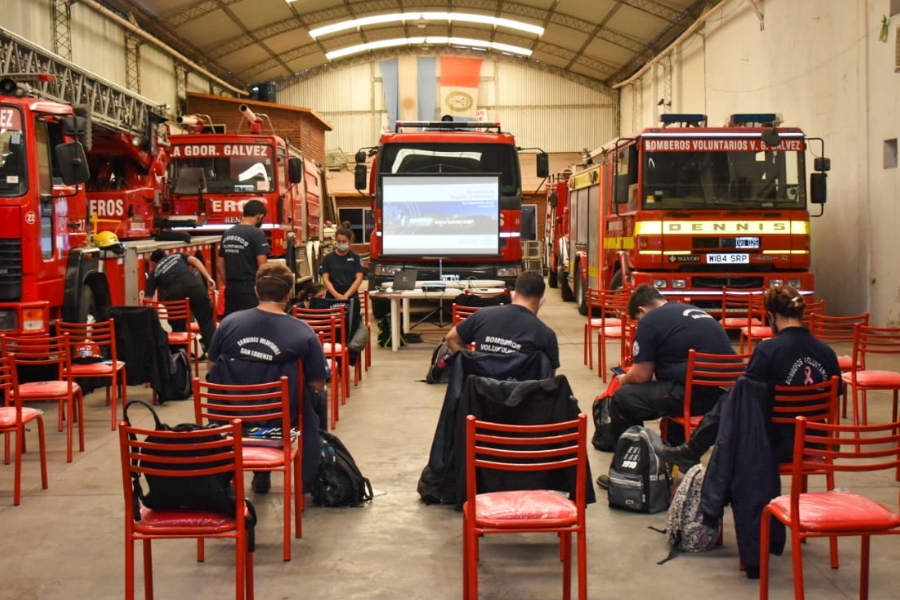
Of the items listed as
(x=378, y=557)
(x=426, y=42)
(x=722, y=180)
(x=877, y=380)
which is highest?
(x=426, y=42)

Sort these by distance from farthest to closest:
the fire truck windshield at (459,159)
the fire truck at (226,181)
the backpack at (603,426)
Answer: the fire truck at (226,181)
the fire truck windshield at (459,159)
the backpack at (603,426)

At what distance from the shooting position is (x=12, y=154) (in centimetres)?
913

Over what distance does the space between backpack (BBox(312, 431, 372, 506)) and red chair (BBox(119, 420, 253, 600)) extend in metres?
1.82

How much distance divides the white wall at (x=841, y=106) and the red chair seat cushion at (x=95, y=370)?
10155 mm

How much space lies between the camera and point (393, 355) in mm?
12625

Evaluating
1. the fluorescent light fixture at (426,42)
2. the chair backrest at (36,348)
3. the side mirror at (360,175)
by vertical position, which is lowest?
the chair backrest at (36,348)

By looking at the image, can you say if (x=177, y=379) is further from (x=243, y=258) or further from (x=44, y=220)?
(x=44, y=220)

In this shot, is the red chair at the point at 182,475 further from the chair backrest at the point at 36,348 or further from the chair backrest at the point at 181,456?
the chair backrest at the point at 36,348

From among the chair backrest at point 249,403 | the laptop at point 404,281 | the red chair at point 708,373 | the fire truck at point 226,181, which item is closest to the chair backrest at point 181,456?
the chair backrest at point 249,403

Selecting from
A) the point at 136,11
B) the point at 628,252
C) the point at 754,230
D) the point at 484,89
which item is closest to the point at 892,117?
the point at 754,230

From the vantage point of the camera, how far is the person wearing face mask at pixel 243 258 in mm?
10422

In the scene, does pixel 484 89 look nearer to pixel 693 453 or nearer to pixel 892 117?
pixel 892 117

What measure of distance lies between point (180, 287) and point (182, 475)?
6.87 metres

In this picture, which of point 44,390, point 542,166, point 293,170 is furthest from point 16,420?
point 293,170
